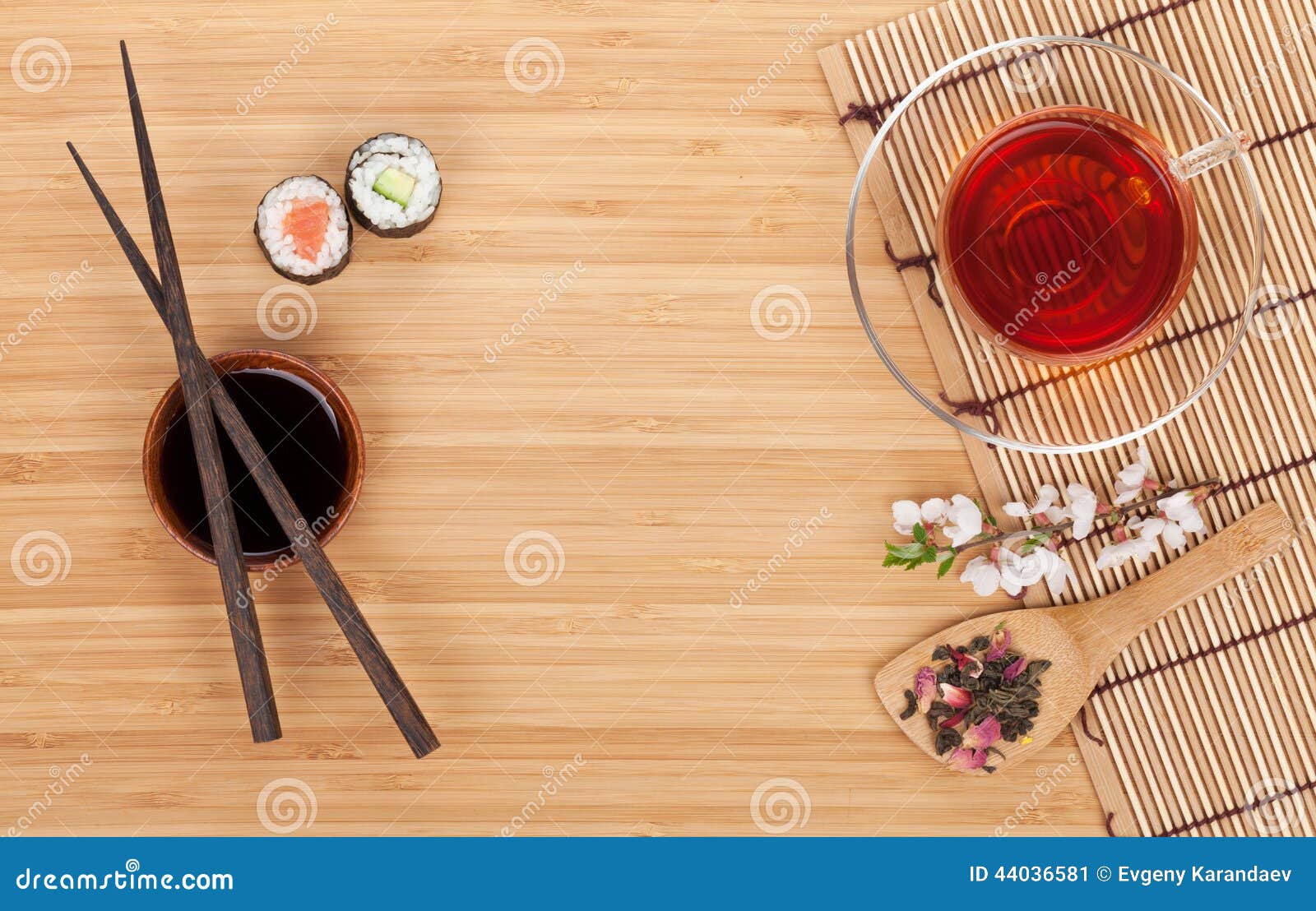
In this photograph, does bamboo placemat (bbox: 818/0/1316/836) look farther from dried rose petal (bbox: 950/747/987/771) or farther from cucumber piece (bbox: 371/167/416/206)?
cucumber piece (bbox: 371/167/416/206)

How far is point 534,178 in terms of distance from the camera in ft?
4.32

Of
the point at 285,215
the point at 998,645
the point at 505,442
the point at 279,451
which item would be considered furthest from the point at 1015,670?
the point at 285,215

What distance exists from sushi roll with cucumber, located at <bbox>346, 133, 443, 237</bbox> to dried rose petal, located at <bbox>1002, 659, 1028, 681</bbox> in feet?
3.04

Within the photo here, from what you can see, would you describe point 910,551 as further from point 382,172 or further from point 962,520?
point 382,172

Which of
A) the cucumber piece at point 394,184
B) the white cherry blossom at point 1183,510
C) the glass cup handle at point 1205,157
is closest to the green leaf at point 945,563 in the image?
the white cherry blossom at point 1183,510

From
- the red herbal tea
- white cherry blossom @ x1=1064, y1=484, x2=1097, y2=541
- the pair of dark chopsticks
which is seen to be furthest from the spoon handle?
the pair of dark chopsticks

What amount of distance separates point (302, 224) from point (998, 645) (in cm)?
102

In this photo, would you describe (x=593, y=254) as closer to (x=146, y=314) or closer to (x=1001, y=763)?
(x=146, y=314)

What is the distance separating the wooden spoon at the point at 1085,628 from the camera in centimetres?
130

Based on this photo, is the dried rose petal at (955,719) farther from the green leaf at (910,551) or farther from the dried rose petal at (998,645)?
the green leaf at (910,551)

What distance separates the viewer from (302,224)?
124 centimetres

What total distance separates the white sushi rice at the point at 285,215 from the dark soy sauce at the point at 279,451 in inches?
5.7

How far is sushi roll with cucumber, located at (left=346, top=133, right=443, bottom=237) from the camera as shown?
1.24 meters

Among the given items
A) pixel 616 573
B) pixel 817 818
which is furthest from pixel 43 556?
pixel 817 818
